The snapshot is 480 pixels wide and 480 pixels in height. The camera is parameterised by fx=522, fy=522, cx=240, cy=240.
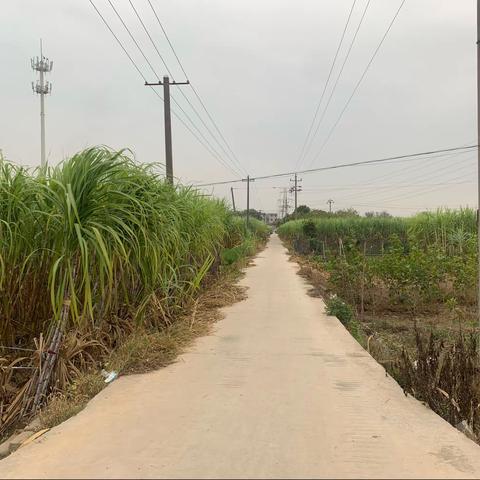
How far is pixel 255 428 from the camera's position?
3988 millimetres

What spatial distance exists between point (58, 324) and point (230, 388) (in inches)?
69.4

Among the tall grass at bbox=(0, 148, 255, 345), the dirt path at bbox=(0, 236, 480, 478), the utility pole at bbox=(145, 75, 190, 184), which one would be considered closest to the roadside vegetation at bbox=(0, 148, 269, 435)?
the tall grass at bbox=(0, 148, 255, 345)

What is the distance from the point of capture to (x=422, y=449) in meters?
3.62

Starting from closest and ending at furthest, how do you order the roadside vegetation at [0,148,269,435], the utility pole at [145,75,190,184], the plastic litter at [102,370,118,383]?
the roadside vegetation at [0,148,269,435]
the plastic litter at [102,370,118,383]
the utility pole at [145,75,190,184]

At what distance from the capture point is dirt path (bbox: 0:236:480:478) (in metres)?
3.28

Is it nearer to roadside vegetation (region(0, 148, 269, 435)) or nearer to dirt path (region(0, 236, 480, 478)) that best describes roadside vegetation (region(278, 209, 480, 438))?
dirt path (region(0, 236, 480, 478))

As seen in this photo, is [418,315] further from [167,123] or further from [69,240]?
[167,123]

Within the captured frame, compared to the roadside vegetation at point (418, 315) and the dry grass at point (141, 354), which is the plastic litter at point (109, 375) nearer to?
the dry grass at point (141, 354)

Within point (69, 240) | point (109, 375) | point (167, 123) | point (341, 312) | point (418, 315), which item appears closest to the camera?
point (69, 240)

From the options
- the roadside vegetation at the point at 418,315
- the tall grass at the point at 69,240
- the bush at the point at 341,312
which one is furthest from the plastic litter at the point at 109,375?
the bush at the point at 341,312

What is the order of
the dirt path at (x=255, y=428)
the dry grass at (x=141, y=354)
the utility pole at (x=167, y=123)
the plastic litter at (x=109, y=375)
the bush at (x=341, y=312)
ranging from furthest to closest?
the utility pole at (x=167, y=123), the bush at (x=341, y=312), the plastic litter at (x=109, y=375), the dry grass at (x=141, y=354), the dirt path at (x=255, y=428)

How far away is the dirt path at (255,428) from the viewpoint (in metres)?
3.28

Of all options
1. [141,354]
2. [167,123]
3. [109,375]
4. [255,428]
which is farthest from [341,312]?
[167,123]

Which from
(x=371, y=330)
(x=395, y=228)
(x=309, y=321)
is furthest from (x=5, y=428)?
Result: (x=395, y=228)
